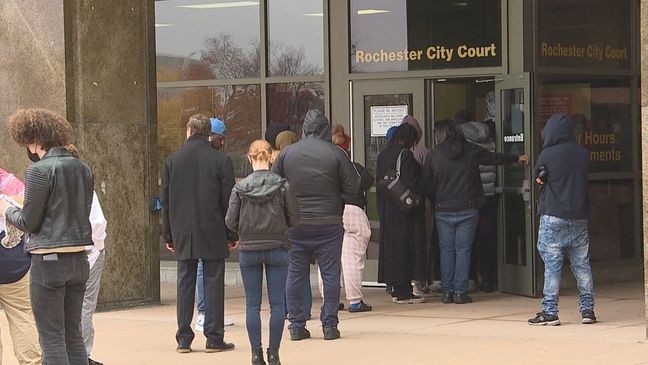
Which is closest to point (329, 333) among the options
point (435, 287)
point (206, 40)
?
point (435, 287)

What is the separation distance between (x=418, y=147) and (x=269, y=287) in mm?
4979

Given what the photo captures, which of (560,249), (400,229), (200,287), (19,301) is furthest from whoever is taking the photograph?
(400,229)

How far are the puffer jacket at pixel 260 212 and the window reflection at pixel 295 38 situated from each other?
249 inches

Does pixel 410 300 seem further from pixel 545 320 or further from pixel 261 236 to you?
pixel 261 236

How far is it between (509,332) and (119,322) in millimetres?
3693

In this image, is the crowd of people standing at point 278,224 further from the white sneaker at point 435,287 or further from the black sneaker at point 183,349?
the white sneaker at point 435,287

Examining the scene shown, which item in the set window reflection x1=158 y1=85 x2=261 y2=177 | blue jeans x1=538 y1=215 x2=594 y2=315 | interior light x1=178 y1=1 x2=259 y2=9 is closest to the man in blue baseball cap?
blue jeans x1=538 y1=215 x2=594 y2=315

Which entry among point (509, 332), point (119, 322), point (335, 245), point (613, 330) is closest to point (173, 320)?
point (119, 322)

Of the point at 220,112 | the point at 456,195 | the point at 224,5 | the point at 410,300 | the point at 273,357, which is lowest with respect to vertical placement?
the point at 410,300

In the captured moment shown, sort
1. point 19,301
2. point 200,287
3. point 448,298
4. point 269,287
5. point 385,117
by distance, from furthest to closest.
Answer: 1. point 385,117
2. point 448,298
3. point 200,287
4. point 269,287
5. point 19,301

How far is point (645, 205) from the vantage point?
10.1 m

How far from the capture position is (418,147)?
14.1 metres

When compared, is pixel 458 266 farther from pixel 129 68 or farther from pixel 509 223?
pixel 129 68

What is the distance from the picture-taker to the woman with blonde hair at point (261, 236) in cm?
938
